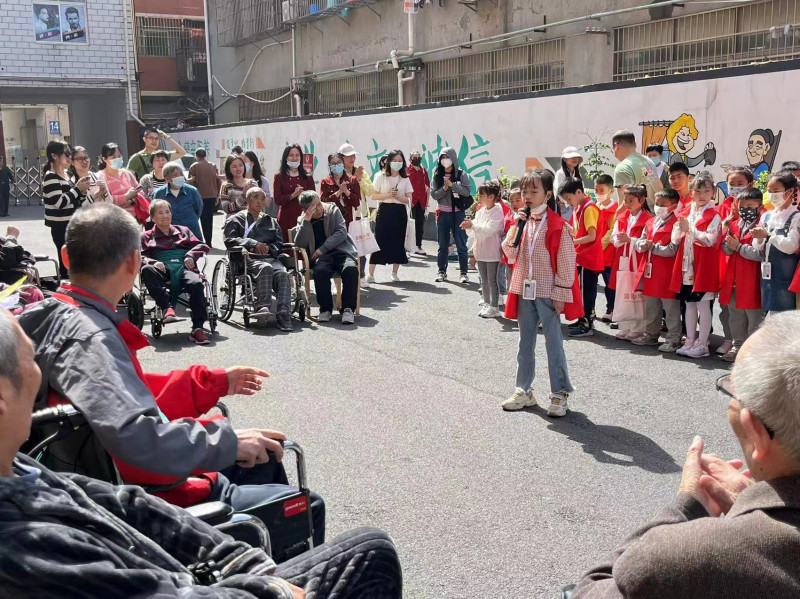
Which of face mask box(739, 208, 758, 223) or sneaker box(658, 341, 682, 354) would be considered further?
sneaker box(658, 341, 682, 354)

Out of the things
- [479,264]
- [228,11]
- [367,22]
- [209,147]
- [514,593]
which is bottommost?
[514,593]

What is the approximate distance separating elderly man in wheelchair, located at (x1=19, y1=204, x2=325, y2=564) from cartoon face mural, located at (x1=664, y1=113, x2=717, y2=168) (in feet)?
32.8

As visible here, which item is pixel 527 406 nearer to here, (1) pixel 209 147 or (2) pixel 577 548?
(2) pixel 577 548

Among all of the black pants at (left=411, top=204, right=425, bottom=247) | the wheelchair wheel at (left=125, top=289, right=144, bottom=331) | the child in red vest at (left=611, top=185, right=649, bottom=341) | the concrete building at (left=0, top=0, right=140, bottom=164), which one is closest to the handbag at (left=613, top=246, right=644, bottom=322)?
the child in red vest at (left=611, top=185, right=649, bottom=341)

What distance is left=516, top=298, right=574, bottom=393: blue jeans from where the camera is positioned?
6.34m

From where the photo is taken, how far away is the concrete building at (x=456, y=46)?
14.8 metres

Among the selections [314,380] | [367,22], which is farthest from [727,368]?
[367,22]

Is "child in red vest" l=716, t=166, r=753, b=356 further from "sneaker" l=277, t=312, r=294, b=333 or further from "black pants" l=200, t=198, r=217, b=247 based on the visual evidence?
"black pants" l=200, t=198, r=217, b=247

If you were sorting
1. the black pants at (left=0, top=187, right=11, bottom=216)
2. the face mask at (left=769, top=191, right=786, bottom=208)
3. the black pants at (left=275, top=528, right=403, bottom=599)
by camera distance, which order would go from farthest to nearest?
the black pants at (left=0, top=187, right=11, bottom=216) → the face mask at (left=769, top=191, right=786, bottom=208) → the black pants at (left=275, top=528, right=403, bottom=599)

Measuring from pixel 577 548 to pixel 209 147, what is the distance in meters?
26.7

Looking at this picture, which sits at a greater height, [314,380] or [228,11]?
[228,11]

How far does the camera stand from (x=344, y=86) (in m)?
27.2

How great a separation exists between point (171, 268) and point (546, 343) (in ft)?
14.7

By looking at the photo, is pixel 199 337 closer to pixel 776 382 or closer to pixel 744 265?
pixel 744 265
